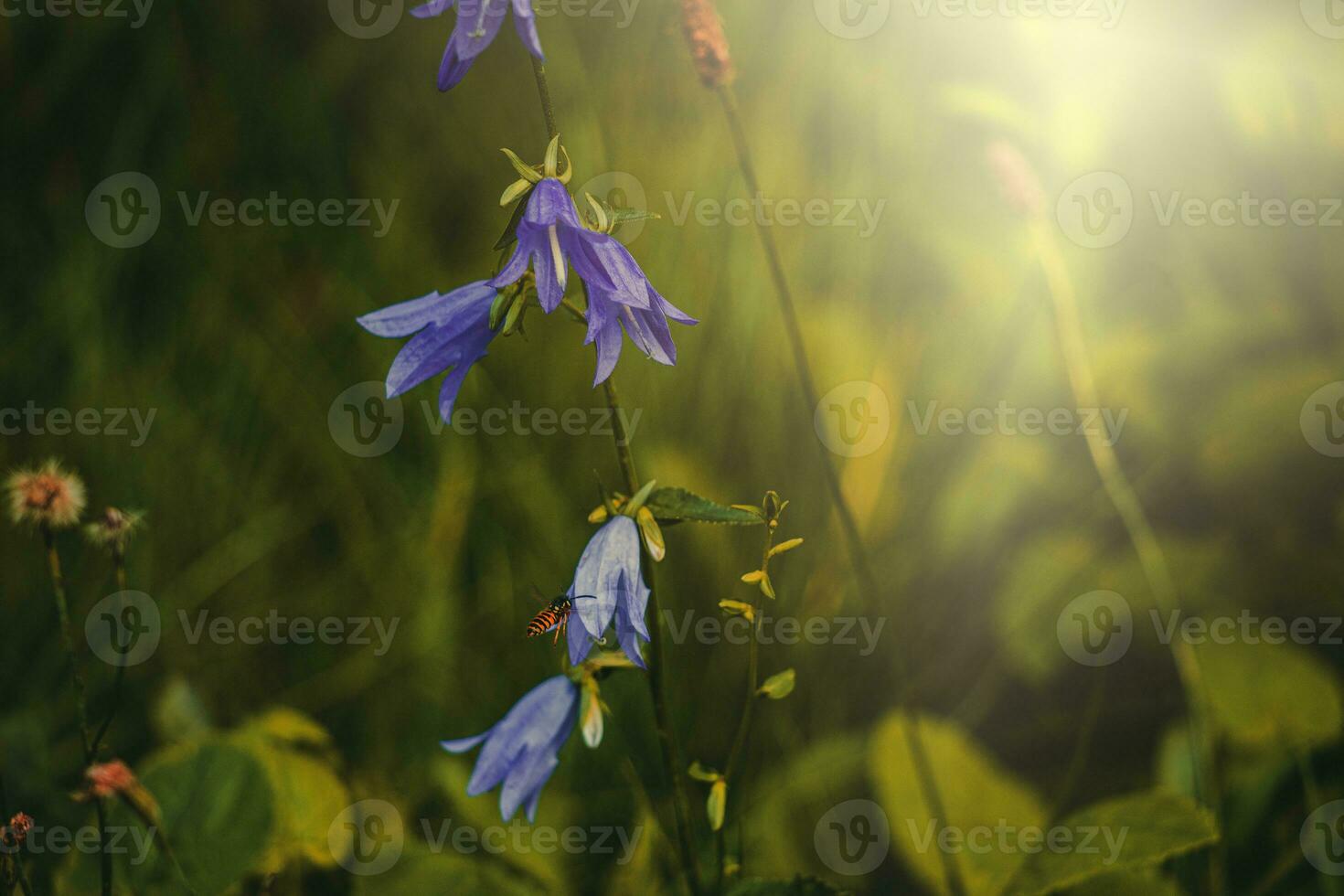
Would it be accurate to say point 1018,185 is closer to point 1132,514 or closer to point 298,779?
point 1132,514

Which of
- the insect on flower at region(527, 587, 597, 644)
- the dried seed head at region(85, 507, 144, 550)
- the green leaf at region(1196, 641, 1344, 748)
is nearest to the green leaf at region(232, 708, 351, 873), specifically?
the dried seed head at region(85, 507, 144, 550)

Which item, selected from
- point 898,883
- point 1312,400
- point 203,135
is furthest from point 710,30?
point 203,135

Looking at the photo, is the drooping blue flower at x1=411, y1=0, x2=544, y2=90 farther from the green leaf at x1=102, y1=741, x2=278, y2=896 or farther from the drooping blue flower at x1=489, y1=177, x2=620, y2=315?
the green leaf at x1=102, y1=741, x2=278, y2=896

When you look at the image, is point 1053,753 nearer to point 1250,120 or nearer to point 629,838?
point 629,838

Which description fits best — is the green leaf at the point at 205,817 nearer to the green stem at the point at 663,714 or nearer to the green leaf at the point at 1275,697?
the green stem at the point at 663,714

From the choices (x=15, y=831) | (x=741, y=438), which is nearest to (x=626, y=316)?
(x=15, y=831)

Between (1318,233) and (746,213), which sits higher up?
(746,213)
